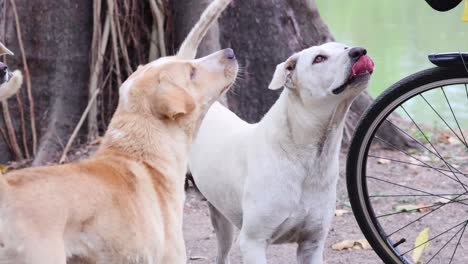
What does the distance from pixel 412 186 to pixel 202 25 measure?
278 centimetres

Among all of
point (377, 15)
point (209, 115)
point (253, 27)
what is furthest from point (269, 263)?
point (377, 15)

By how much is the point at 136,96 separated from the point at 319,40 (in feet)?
11.6

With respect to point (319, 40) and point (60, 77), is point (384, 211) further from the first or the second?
point (60, 77)

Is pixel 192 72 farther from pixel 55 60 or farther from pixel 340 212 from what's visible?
pixel 55 60

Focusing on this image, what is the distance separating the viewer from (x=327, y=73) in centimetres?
403

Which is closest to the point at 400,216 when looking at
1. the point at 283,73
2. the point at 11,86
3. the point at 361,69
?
the point at 283,73

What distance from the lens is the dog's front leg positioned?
13.3ft

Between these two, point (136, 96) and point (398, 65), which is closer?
point (136, 96)

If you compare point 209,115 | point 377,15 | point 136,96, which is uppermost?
point 136,96

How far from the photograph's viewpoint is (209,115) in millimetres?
4812

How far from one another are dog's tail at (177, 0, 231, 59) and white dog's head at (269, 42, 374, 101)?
0.42 meters

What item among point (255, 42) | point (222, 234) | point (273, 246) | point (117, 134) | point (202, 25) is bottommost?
point (273, 246)

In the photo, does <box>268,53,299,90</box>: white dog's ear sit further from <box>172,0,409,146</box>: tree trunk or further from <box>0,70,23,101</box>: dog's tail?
<box>172,0,409,146</box>: tree trunk

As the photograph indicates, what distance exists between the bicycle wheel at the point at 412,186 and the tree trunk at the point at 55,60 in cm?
221
